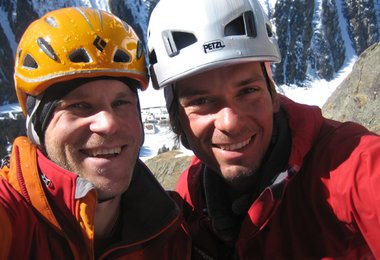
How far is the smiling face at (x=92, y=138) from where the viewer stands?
3111 millimetres

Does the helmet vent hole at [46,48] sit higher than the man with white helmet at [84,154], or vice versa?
the helmet vent hole at [46,48]

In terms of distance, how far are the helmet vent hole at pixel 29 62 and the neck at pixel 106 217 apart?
1260 millimetres

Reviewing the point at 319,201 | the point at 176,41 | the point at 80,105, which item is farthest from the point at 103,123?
the point at 319,201

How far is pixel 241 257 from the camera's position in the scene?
3.21 m

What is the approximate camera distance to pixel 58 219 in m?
2.87

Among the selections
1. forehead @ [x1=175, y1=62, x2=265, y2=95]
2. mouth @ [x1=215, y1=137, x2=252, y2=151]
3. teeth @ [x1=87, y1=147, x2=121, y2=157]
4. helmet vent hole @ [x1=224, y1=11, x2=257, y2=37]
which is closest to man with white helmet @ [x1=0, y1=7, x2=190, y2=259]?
teeth @ [x1=87, y1=147, x2=121, y2=157]

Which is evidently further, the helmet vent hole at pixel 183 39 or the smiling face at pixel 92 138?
the helmet vent hole at pixel 183 39

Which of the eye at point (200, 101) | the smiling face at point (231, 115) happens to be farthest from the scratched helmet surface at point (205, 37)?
the eye at point (200, 101)

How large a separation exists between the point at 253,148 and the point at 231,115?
0.36m

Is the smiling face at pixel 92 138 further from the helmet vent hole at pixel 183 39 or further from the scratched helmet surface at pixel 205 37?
the helmet vent hole at pixel 183 39

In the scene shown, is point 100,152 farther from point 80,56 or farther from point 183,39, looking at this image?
point 183,39

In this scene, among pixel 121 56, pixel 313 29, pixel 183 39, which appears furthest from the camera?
pixel 313 29

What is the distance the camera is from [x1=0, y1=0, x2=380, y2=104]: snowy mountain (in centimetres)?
10169

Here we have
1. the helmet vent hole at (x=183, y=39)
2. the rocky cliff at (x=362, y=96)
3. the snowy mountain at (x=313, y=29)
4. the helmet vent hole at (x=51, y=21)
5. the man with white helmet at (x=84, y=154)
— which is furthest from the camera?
the snowy mountain at (x=313, y=29)
